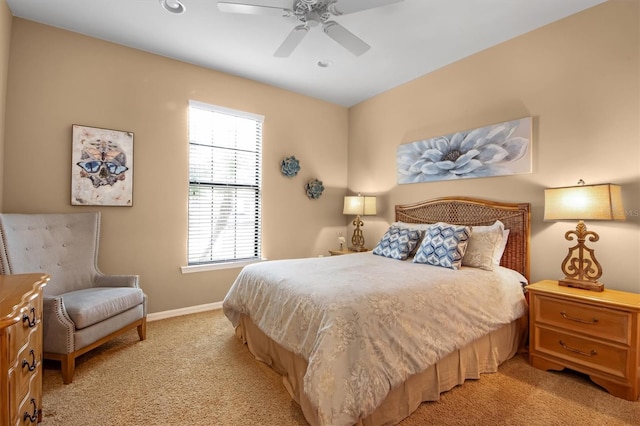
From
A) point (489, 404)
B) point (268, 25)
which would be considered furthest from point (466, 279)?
point (268, 25)

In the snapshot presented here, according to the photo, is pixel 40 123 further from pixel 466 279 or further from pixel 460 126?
pixel 460 126

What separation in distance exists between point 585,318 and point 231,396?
2.51 meters

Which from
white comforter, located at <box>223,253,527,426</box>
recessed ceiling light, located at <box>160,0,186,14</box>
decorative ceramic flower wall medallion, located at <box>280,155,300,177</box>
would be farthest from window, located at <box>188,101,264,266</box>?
white comforter, located at <box>223,253,527,426</box>

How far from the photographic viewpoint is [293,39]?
2426 mm

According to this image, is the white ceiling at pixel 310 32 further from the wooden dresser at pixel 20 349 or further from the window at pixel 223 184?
the wooden dresser at pixel 20 349

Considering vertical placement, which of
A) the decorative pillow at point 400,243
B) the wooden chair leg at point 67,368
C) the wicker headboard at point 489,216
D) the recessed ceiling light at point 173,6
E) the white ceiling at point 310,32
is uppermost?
the white ceiling at point 310,32

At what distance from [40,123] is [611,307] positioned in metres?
4.83

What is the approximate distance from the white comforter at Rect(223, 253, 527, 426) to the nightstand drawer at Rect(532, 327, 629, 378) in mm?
247

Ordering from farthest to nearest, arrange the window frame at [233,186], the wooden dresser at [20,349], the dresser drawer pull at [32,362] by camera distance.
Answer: the window frame at [233,186]
the dresser drawer pull at [32,362]
the wooden dresser at [20,349]

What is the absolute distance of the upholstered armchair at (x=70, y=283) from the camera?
206 centimetres

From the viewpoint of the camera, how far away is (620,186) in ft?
7.59

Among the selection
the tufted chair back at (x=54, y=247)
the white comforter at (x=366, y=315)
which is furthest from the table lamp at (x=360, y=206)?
the tufted chair back at (x=54, y=247)

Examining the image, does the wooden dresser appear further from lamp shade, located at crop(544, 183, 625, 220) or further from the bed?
lamp shade, located at crop(544, 183, 625, 220)

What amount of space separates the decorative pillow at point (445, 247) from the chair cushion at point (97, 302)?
259 cm
